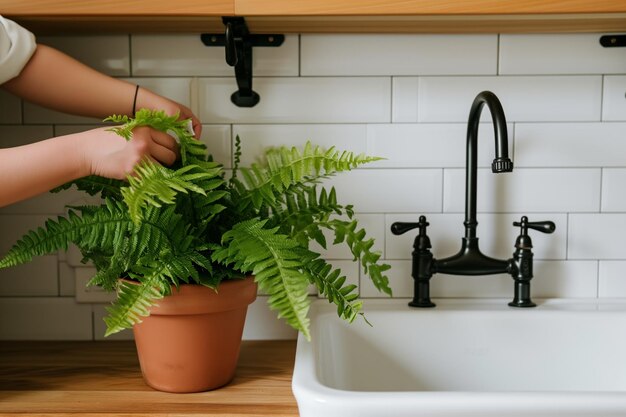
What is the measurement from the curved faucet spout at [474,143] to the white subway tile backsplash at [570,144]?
137 millimetres

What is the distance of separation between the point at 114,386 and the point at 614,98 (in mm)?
1005

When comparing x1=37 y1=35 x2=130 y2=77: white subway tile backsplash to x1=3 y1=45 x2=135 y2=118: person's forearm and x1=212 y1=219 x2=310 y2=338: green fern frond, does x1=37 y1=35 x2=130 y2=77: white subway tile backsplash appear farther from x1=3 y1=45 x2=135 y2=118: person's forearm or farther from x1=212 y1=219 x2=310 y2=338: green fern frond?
x1=212 y1=219 x2=310 y2=338: green fern frond

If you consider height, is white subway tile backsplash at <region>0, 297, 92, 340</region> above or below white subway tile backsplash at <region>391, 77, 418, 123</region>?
below

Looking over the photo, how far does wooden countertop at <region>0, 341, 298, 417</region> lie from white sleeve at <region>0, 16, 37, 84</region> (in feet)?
1.54

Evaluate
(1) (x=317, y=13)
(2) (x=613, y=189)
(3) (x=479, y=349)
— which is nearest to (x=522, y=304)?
(3) (x=479, y=349)

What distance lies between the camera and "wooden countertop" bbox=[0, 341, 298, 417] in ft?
2.50

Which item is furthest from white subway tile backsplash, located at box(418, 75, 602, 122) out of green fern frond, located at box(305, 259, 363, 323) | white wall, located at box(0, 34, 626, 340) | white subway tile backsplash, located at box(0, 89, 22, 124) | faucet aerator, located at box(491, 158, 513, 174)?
white subway tile backsplash, located at box(0, 89, 22, 124)

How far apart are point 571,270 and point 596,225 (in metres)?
0.10

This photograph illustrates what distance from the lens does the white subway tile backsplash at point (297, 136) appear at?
3.52ft

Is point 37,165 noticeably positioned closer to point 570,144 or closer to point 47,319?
point 47,319

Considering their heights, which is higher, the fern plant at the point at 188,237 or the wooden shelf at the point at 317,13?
the wooden shelf at the point at 317,13

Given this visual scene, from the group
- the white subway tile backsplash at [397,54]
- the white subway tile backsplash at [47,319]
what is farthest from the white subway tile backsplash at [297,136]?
the white subway tile backsplash at [47,319]

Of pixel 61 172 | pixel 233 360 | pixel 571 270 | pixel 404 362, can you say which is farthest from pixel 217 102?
pixel 571 270

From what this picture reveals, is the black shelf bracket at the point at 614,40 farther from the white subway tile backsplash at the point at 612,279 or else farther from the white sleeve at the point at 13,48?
the white sleeve at the point at 13,48
